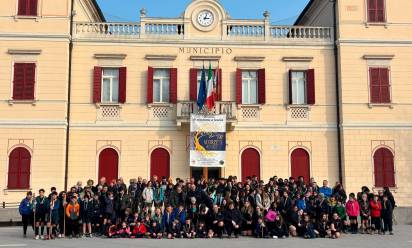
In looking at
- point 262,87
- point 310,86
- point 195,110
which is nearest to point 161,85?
point 195,110

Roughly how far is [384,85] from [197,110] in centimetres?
885

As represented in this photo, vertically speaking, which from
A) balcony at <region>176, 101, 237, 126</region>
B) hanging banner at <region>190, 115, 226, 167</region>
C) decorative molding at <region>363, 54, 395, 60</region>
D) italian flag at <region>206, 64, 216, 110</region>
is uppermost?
decorative molding at <region>363, 54, 395, 60</region>

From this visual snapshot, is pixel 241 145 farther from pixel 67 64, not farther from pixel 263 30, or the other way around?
pixel 67 64

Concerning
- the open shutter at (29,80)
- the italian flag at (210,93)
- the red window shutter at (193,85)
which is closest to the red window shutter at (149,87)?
the red window shutter at (193,85)

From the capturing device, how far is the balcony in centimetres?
2166

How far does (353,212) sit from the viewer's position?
16.4 m

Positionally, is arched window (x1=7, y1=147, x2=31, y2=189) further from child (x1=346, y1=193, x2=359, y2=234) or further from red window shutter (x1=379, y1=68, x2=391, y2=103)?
red window shutter (x1=379, y1=68, x2=391, y2=103)

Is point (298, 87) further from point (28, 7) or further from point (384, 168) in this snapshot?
point (28, 7)

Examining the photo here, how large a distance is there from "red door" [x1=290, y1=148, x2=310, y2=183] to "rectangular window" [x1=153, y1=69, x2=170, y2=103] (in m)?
6.36

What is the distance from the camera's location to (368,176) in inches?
875

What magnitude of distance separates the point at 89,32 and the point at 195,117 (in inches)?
254

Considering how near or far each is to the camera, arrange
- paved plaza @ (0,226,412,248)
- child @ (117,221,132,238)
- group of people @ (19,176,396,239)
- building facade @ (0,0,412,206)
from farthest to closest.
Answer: building facade @ (0,0,412,206), group of people @ (19,176,396,239), child @ (117,221,132,238), paved plaza @ (0,226,412,248)

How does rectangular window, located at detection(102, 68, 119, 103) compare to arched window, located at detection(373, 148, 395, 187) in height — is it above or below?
above

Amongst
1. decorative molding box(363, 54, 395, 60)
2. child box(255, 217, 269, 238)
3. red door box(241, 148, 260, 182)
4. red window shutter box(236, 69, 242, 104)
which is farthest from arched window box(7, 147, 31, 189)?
decorative molding box(363, 54, 395, 60)
